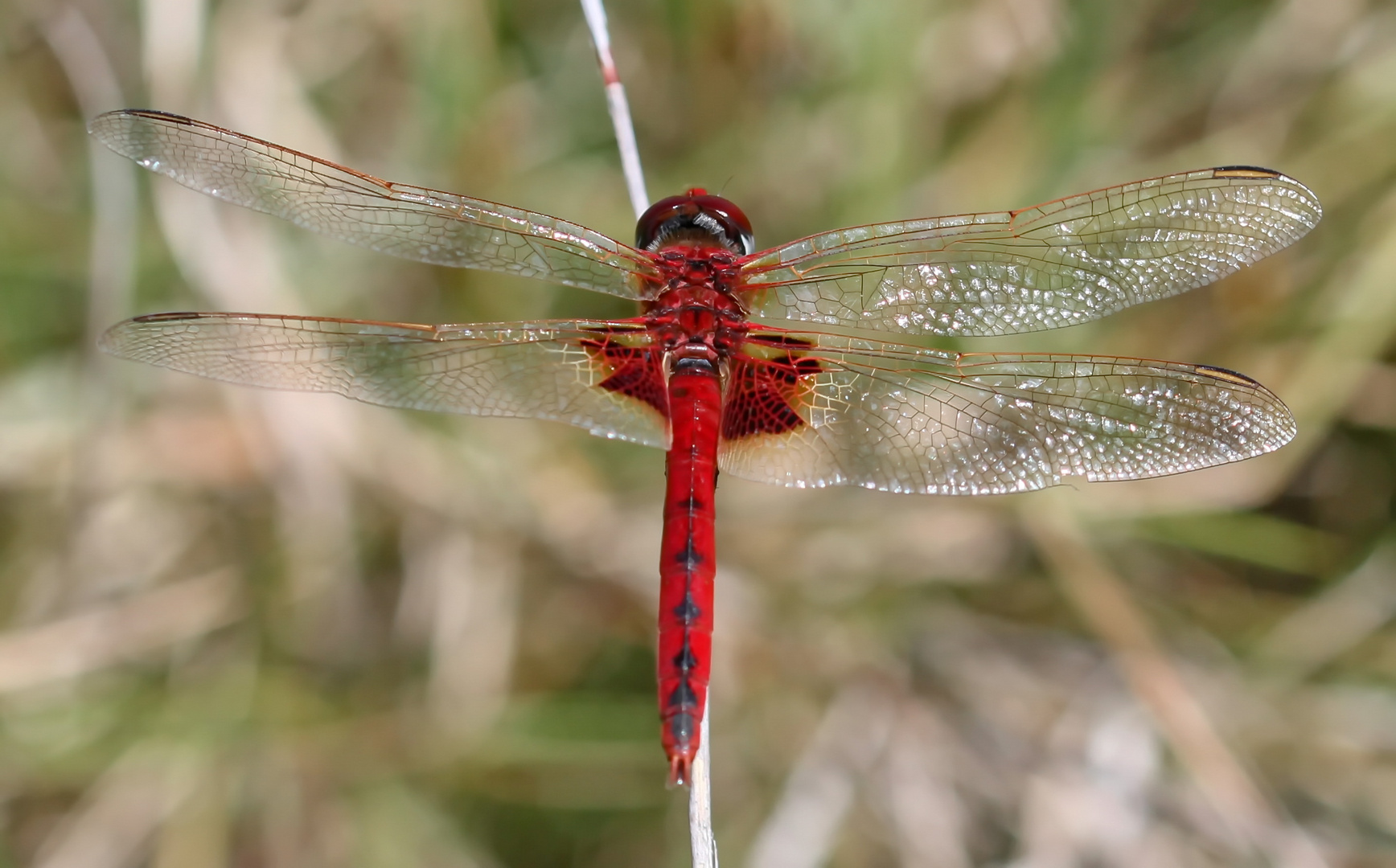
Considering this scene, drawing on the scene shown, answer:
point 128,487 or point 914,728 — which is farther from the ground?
point 128,487

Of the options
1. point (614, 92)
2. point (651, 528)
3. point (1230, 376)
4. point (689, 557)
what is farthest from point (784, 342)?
point (651, 528)

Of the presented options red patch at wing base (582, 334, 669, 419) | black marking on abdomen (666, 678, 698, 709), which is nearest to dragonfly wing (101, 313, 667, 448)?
red patch at wing base (582, 334, 669, 419)

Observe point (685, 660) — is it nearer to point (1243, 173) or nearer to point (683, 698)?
point (683, 698)

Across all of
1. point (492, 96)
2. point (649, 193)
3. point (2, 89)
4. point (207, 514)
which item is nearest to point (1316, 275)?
point (649, 193)

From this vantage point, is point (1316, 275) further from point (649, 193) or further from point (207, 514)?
point (207, 514)

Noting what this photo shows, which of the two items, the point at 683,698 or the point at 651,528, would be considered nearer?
the point at 683,698

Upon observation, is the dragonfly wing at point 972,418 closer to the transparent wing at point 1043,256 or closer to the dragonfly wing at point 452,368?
the transparent wing at point 1043,256
